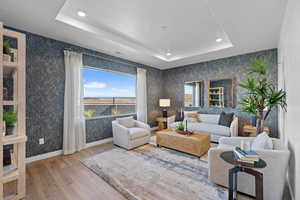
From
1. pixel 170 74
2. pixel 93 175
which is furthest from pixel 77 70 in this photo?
pixel 170 74

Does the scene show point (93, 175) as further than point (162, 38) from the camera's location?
No

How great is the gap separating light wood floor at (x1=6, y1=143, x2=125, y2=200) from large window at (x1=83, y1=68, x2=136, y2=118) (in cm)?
142

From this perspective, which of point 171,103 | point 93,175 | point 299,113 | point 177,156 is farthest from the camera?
point 171,103

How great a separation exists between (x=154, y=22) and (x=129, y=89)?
8.60ft

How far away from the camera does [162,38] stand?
3.24 m

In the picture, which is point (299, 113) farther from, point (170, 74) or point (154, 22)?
point (170, 74)

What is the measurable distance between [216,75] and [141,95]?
274cm

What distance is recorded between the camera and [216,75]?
4465 mm

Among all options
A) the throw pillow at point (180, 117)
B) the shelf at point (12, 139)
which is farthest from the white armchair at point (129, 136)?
the shelf at point (12, 139)

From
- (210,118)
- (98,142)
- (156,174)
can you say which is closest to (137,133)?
(98,142)

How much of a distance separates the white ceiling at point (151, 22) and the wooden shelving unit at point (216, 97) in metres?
1.32

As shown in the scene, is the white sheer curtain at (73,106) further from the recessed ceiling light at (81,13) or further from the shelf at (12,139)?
the shelf at (12,139)

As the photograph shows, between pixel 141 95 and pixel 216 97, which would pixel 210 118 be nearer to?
pixel 216 97

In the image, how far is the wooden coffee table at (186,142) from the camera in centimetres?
277
